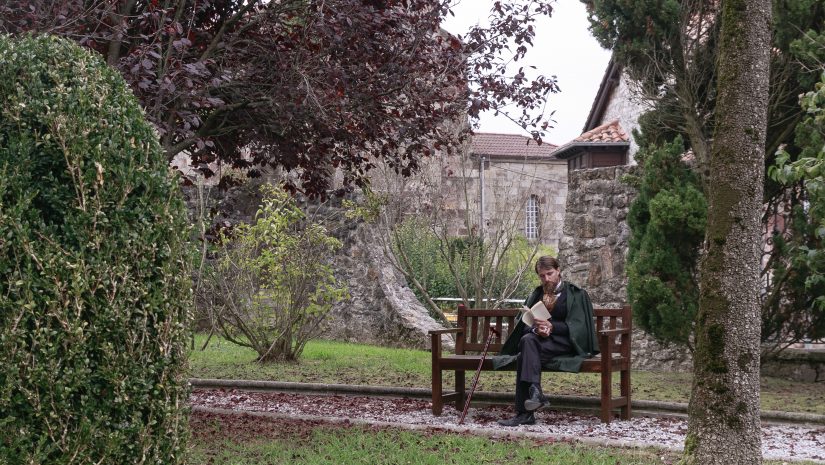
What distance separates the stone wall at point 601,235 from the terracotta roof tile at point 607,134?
1411 cm

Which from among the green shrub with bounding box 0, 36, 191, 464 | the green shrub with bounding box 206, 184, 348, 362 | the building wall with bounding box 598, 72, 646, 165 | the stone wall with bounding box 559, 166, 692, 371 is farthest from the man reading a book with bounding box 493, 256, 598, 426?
the building wall with bounding box 598, 72, 646, 165

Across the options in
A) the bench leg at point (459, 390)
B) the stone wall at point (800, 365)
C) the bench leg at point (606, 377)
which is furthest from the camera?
the stone wall at point (800, 365)

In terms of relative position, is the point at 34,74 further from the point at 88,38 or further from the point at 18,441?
the point at 88,38

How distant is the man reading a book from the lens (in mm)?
7512

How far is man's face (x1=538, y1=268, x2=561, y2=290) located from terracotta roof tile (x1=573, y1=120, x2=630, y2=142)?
1834 centimetres

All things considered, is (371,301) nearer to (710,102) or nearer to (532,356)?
(710,102)

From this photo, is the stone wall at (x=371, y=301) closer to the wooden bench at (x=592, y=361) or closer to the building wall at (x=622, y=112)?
the wooden bench at (x=592, y=361)

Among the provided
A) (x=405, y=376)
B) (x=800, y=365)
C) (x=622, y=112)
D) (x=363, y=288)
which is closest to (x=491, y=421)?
(x=405, y=376)

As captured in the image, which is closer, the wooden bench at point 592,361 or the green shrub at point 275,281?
the wooden bench at point 592,361

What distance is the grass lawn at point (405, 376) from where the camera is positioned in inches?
359

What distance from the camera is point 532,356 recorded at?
7.56 m

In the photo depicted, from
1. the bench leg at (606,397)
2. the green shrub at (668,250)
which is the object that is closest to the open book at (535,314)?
the bench leg at (606,397)

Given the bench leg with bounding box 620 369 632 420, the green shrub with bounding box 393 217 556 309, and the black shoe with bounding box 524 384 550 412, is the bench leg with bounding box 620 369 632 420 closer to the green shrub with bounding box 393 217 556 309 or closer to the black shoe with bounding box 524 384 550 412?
the black shoe with bounding box 524 384 550 412

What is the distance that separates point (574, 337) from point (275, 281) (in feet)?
15.0
